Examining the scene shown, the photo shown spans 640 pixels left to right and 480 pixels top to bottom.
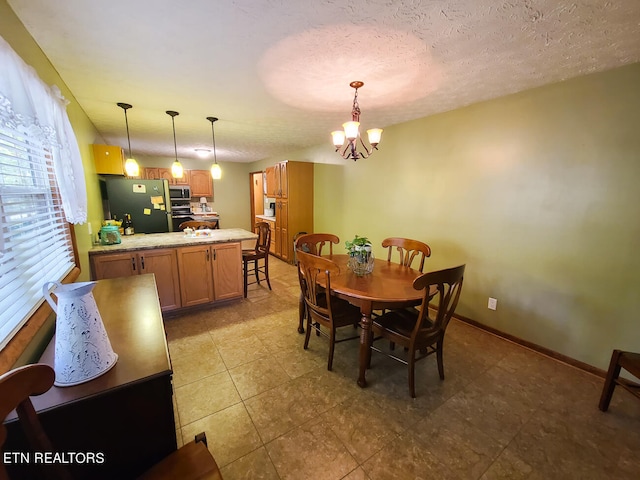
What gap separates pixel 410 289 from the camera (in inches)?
77.7

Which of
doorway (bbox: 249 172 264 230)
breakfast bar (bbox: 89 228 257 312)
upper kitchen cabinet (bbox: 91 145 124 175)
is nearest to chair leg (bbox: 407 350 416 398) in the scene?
breakfast bar (bbox: 89 228 257 312)

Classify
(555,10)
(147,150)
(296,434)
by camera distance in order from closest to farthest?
(555,10) → (296,434) → (147,150)

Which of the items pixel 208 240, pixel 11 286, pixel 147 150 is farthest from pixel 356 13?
pixel 147 150

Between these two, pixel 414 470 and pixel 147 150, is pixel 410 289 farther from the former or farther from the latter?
pixel 147 150

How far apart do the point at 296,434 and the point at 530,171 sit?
2818 millimetres

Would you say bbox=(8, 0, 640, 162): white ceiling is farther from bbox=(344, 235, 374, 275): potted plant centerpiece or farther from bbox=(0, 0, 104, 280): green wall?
bbox=(344, 235, 374, 275): potted plant centerpiece

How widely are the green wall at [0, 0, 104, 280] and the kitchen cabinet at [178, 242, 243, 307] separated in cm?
86

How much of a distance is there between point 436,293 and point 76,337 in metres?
1.92

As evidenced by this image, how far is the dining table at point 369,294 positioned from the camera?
6.02 ft

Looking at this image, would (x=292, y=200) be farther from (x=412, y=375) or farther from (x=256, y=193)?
(x=412, y=375)

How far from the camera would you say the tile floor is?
143 cm

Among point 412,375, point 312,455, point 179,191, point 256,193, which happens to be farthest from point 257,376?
point 256,193

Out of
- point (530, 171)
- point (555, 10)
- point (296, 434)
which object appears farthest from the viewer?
point (530, 171)

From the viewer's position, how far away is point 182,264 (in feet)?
9.86
